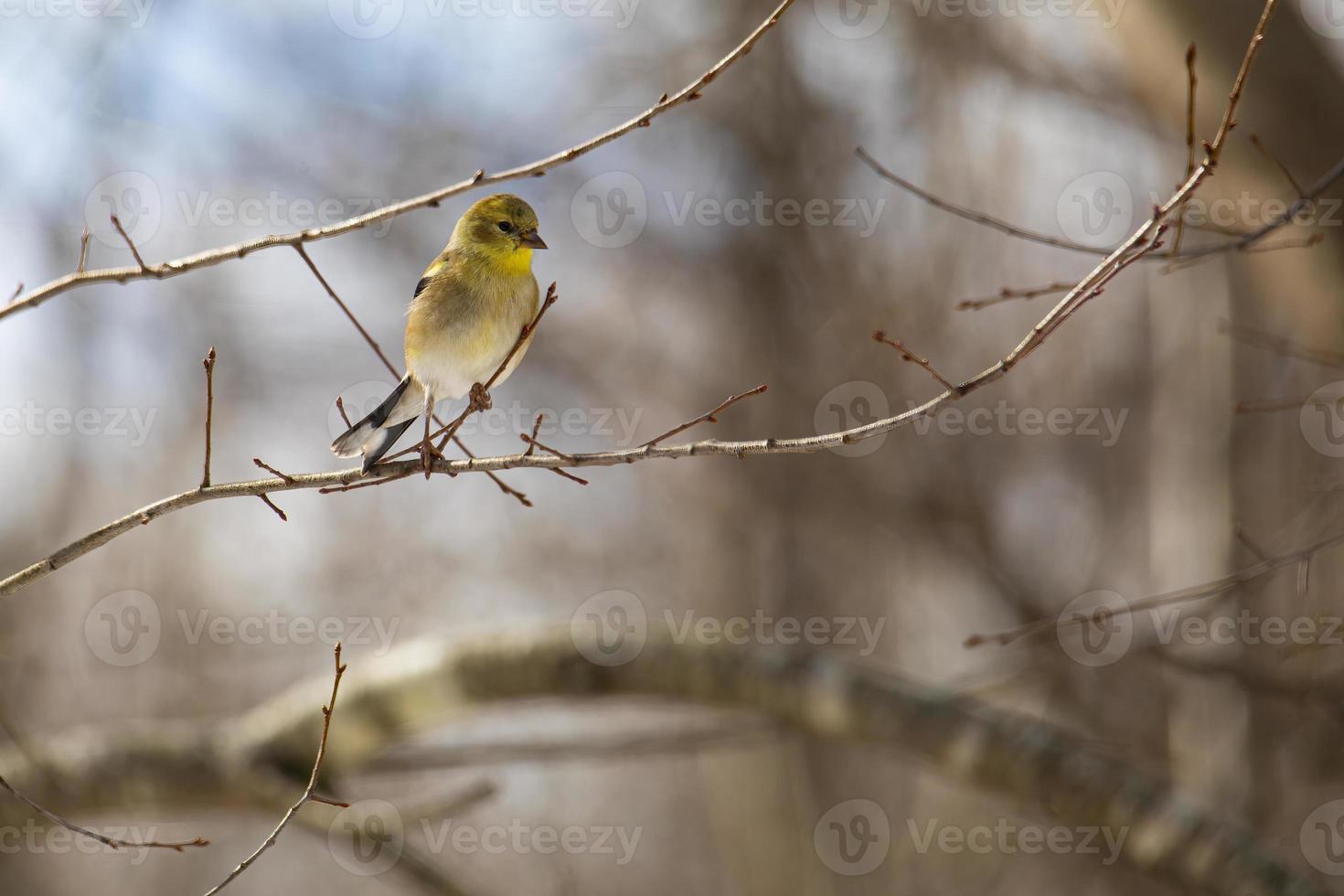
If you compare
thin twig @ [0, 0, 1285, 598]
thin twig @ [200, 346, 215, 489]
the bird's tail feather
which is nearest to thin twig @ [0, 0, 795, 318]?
thin twig @ [200, 346, 215, 489]

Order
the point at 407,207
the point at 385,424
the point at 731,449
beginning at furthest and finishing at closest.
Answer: the point at 385,424, the point at 731,449, the point at 407,207

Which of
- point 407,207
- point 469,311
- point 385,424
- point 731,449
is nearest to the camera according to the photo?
point 407,207

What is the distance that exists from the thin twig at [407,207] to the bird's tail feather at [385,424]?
81 centimetres

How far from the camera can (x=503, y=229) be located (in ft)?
8.11

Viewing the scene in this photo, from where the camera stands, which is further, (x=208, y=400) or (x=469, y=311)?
(x=469, y=311)

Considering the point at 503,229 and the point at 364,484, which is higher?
the point at 503,229

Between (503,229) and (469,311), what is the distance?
224mm

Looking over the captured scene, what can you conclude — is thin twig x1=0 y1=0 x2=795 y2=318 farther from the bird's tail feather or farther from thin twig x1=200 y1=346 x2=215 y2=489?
the bird's tail feather

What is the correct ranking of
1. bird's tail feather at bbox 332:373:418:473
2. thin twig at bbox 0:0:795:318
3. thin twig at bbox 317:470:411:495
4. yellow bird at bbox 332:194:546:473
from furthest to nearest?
bird's tail feather at bbox 332:373:418:473, yellow bird at bbox 332:194:546:473, thin twig at bbox 317:470:411:495, thin twig at bbox 0:0:795:318

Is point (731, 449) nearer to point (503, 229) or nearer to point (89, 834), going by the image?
point (503, 229)

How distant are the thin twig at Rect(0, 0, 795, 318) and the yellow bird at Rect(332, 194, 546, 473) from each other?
661 millimetres

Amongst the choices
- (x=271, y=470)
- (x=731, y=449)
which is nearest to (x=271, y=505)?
(x=271, y=470)

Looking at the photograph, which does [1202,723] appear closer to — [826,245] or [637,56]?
[826,245]

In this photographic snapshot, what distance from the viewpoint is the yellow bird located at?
241cm
